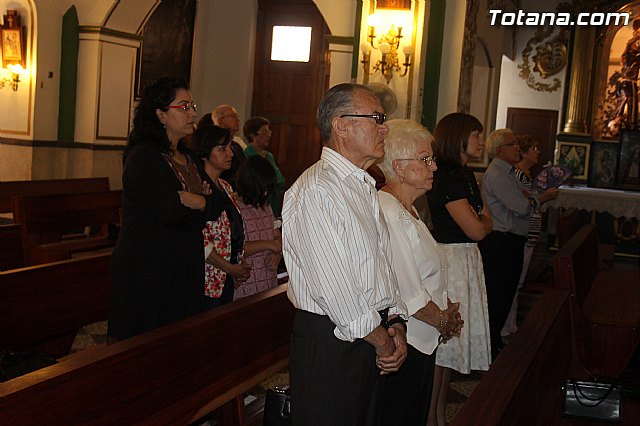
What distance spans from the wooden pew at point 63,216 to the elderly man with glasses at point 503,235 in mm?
2864

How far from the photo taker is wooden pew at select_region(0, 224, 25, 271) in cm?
473

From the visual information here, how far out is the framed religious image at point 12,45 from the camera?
1011 cm

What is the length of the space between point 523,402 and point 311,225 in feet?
2.79

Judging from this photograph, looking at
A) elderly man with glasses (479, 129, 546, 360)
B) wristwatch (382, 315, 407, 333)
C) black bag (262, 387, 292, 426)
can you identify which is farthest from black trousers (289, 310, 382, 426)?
elderly man with glasses (479, 129, 546, 360)

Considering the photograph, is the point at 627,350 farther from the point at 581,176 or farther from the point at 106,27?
the point at 581,176

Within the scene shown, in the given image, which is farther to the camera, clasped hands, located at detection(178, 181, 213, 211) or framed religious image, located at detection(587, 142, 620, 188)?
framed religious image, located at detection(587, 142, 620, 188)

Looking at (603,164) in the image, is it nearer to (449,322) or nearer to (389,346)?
(449,322)

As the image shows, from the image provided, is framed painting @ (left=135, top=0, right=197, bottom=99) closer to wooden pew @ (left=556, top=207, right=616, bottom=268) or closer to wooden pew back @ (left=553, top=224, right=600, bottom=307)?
wooden pew @ (left=556, top=207, right=616, bottom=268)

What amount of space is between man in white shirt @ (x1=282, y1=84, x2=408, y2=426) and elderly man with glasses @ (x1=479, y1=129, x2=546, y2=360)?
131 inches

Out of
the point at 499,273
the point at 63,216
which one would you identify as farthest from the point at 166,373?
the point at 63,216

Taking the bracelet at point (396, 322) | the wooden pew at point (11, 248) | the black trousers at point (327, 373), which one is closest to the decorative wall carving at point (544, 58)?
the wooden pew at point (11, 248)

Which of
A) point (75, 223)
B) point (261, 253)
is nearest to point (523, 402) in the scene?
point (261, 253)

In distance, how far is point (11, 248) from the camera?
15.7ft

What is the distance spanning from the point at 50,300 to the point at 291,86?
10.2 metres
